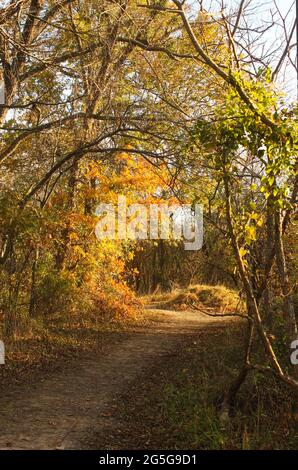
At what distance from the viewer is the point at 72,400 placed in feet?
20.6

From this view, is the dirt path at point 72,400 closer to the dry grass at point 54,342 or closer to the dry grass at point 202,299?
the dry grass at point 54,342

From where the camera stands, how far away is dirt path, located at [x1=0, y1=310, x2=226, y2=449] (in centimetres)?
502

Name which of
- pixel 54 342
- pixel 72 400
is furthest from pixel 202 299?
pixel 72 400

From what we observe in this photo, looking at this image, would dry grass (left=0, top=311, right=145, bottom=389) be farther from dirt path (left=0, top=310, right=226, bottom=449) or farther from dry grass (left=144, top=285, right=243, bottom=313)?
dry grass (left=144, top=285, right=243, bottom=313)

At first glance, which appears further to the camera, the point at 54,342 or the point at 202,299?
the point at 202,299

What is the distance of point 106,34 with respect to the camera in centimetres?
923

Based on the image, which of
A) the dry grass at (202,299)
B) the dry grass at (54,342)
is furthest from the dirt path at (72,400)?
the dry grass at (202,299)

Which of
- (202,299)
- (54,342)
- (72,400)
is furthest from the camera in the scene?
(202,299)

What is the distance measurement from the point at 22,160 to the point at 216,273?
11995mm

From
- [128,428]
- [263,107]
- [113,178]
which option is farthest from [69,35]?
[128,428]

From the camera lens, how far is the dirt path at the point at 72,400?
16.5 ft

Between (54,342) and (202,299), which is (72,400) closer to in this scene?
(54,342)

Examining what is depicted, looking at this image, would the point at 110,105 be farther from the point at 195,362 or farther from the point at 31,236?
the point at 195,362

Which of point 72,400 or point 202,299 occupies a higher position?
point 202,299
